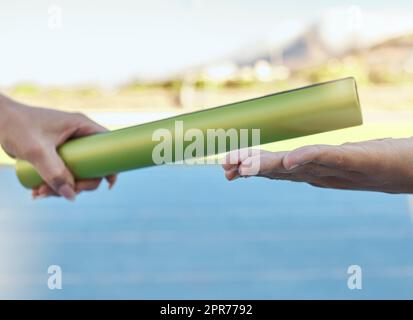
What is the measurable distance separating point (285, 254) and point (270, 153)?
3354 mm

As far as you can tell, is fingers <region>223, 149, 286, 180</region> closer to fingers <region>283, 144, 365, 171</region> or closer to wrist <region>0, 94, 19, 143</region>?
fingers <region>283, 144, 365, 171</region>

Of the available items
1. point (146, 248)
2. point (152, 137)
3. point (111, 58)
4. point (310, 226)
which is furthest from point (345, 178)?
point (111, 58)

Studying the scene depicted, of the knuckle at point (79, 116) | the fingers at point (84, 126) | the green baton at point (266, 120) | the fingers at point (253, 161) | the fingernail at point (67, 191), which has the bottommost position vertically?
the fingers at point (253, 161)

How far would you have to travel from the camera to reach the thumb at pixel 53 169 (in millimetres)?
848

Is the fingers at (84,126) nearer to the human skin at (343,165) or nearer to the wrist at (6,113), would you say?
the wrist at (6,113)

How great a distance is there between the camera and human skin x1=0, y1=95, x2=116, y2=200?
853mm

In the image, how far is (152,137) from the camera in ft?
2.56

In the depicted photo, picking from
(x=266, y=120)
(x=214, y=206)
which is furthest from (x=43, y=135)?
(x=214, y=206)

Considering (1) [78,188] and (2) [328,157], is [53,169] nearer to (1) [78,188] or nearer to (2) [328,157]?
(1) [78,188]

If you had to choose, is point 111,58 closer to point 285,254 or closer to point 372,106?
point 372,106

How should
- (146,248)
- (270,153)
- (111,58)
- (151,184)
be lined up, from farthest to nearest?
(111,58) → (151,184) → (146,248) → (270,153)

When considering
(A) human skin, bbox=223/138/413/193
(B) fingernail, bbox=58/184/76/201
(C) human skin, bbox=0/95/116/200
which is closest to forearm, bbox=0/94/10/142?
(C) human skin, bbox=0/95/116/200

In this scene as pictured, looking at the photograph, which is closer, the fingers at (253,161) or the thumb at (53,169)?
the fingers at (253,161)

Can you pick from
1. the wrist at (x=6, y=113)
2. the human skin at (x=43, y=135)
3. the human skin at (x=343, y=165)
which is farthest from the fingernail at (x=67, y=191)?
the human skin at (x=343, y=165)
